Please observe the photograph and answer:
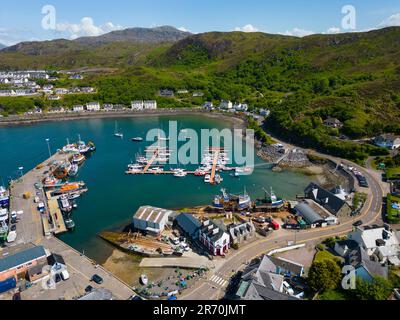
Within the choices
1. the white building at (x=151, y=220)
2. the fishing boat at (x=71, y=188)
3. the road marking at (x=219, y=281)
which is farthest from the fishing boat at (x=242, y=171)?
the road marking at (x=219, y=281)

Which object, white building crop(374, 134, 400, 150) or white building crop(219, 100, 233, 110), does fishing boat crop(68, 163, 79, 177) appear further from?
white building crop(219, 100, 233, 110)

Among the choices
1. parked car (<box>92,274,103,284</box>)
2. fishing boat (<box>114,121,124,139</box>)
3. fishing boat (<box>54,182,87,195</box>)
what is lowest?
parked car (<box>92,274,103,284</box>)

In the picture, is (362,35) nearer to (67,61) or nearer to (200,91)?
(200,91)

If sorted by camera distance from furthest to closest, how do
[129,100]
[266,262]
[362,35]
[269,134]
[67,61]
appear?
[67,61]
[362,35]
[129,100]
[269,134]
[266,262]

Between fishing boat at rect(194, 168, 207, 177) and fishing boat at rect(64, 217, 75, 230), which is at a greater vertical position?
fishing boat at rect(194, 168, 207, 177)

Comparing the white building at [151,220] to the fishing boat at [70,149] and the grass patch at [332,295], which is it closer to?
the grass patch at [332,295]

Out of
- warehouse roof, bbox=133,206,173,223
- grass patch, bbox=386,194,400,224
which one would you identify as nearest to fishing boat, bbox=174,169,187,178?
warehouse roof, bbox=133,206,173,223
